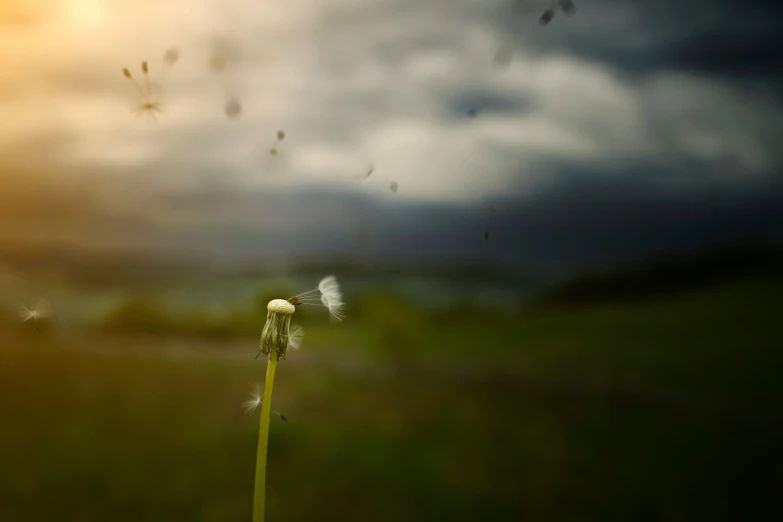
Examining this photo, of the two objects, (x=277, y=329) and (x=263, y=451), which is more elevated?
(x=277, y=329)

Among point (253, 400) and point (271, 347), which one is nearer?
point (271, 347)

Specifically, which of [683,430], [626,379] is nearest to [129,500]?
[683,430]

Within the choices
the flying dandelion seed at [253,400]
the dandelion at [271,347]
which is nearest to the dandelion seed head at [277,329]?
the dandelion at [271,347]

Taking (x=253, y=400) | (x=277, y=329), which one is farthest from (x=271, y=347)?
(x=253, y=400)

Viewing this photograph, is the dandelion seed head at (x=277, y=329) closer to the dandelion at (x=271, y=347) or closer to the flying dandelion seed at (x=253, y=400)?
the dandelion at (x=271, y=347)

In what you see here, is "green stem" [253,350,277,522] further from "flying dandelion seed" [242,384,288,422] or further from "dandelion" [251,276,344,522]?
"flying dandelion seed" [242,384,288,422]

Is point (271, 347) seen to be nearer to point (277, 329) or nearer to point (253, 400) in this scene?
point (277, 329)

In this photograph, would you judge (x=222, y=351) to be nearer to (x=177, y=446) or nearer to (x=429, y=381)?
(x=429, y=381)

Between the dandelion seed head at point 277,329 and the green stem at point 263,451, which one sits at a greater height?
the dandelion seed head at point 277,329

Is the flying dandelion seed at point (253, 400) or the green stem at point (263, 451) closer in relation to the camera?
the green stem at point (263, 451)

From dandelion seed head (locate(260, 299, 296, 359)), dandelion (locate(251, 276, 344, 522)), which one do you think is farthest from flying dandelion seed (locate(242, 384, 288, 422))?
dandelion seed head (locate(260, 299, 296, 359))

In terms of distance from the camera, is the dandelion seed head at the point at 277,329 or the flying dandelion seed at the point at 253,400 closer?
the dandelion seed head at the point at 277,329
